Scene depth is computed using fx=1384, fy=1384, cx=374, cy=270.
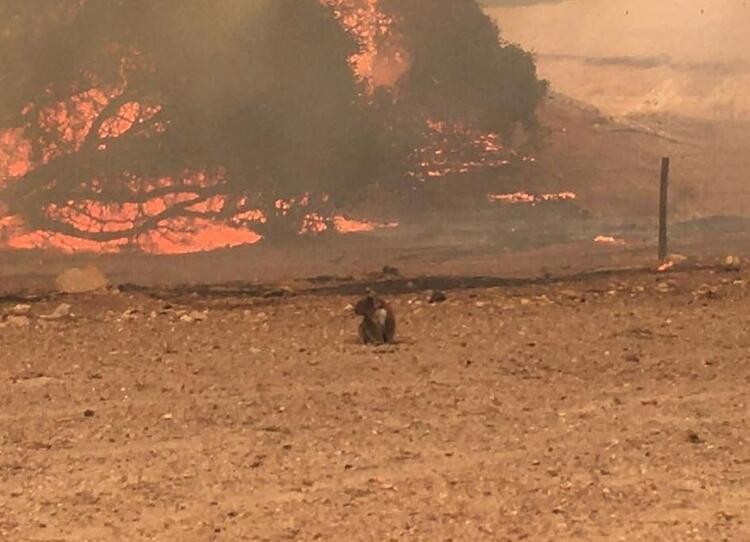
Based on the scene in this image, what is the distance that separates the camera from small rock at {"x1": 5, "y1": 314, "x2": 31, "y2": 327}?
10.1 metres

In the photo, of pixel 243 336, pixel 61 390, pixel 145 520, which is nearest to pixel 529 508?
pixel 145 520

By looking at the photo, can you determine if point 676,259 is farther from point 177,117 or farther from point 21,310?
point 177,117

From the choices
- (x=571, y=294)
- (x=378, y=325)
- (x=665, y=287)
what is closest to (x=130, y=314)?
(x=378, y=325)

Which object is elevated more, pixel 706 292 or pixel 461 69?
pixel 461 69

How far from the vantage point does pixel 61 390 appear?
767 centimetres

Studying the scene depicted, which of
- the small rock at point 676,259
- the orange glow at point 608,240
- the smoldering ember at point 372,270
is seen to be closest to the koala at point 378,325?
the smoldering ember at point 372,270

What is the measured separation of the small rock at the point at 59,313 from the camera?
10508 millimetres

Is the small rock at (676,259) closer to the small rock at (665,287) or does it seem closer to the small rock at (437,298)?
the small rock at (665,287)

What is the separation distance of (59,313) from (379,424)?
4593mm

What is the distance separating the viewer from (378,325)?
905cm

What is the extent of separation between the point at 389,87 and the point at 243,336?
46.9ft

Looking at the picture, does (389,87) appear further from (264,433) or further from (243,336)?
(264,433)

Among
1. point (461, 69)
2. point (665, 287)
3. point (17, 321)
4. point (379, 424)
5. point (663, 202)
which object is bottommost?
point (379, 424)

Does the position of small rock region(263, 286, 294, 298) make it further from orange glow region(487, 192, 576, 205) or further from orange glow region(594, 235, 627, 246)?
orange glow region(487, 192, 576, 205)
